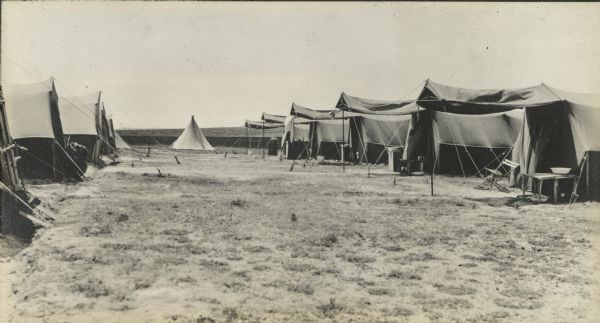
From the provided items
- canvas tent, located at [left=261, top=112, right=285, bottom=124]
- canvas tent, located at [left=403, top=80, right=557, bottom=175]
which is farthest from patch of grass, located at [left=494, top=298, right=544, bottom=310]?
canvas tent, located at [left=261, top=112, right=285, bottom=124]

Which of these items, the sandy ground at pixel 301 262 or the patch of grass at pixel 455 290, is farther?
the patch of grass at pixel 455 290

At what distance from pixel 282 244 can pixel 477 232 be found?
11.1 feet

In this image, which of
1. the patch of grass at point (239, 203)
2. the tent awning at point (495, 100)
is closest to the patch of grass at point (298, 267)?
the patch of grass at point (239, 203)

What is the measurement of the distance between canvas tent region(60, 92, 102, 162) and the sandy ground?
9972mm

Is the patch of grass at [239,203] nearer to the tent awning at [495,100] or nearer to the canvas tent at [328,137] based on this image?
the tent awning at [495,100]

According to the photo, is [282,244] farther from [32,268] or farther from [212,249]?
[32,268]

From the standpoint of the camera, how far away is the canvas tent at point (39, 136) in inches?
517

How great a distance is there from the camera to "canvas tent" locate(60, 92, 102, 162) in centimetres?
2014

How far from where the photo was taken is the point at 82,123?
68.1ft

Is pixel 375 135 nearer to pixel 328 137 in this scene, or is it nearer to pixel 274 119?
pixel 328 137

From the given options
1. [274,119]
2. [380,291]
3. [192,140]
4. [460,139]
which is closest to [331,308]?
[380,291]

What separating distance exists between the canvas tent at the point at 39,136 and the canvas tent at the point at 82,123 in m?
5.11

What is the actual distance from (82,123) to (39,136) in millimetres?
8026

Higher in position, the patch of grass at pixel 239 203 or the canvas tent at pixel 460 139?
the canvas tent at pixel 460 139
